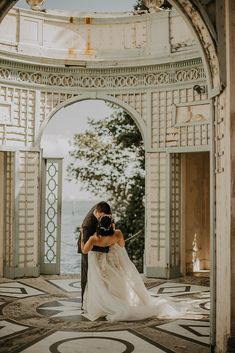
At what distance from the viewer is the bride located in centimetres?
655

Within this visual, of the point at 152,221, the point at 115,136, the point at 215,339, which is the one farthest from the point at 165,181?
the point at 215,339

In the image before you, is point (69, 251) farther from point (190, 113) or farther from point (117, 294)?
point (117, 294)

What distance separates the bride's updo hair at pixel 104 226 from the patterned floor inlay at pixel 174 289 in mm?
2012

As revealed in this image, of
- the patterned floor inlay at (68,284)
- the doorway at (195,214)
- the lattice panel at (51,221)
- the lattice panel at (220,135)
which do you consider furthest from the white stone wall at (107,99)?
the lattice panel at (220,135)

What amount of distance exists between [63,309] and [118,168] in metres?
7.01

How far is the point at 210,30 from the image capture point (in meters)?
4.66

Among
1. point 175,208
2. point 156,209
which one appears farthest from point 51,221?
point 175,208

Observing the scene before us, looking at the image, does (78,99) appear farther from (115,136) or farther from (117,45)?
(115,136)

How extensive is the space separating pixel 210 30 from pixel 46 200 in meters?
6.44

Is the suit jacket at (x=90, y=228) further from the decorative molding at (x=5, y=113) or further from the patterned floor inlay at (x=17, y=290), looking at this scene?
the decorative molding at (x=5, y=113)

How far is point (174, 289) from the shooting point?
8.86 meters

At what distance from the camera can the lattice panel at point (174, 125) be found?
9.70m

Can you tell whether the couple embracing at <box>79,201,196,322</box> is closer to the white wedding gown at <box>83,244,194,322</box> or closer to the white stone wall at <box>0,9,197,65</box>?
the white wedding gown at <box>83,244,194,322</box>

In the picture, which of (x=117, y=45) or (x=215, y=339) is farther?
(x=117, y=45)
